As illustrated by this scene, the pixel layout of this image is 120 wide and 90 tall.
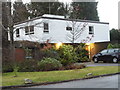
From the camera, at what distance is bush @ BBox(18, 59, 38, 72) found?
51.7ft

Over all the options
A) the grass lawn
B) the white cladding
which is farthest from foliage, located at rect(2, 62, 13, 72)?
the white cladding

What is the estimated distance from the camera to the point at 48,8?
3972 cm

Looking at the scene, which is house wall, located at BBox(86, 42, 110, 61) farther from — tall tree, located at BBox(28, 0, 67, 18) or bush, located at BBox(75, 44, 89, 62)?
tall tree, located at BBox(28, 0, 67, 18)

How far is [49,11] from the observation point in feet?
126

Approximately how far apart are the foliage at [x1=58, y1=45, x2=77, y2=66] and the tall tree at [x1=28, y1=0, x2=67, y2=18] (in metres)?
20.6

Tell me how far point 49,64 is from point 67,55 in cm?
213

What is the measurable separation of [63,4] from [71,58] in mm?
25456

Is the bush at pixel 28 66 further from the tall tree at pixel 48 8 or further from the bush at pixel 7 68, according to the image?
the tall tree at pixel 48 8

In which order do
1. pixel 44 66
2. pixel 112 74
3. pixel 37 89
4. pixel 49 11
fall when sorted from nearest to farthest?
pixel 37 89
pixel 112 74
pixel 44 66
pixel 49 11

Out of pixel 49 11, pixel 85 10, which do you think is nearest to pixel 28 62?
pixel 49 11

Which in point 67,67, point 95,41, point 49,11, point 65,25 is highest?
point 49,11

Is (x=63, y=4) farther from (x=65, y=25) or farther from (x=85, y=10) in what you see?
(x=65, y=25)

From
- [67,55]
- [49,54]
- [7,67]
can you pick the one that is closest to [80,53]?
[67,55]

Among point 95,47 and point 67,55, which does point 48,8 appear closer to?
point 95,47
